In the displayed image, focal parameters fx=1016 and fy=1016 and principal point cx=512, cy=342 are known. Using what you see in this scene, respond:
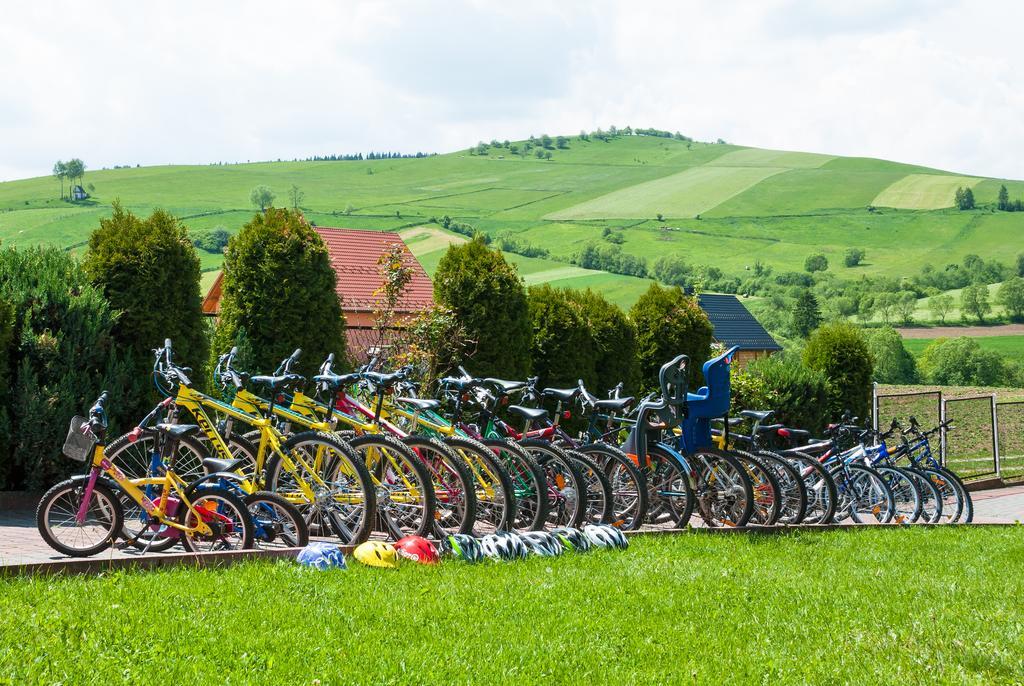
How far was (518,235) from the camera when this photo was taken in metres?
89.7

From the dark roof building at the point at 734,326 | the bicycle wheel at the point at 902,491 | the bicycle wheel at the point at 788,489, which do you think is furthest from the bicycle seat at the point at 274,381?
Result: the dark roof building at the point at 734,326

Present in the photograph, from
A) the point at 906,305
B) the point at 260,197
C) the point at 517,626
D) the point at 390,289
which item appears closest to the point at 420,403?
the point at 517,626

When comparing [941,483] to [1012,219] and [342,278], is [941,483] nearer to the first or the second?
[342,278]

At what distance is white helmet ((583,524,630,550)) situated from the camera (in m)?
7.66

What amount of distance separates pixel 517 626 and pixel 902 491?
7948 millimetres

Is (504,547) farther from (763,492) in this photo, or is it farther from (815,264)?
(815,264)

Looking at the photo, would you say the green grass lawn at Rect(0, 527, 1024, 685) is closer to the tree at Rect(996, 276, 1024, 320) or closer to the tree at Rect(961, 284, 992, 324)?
the tree at Rect(996, 276, 1024, 320)

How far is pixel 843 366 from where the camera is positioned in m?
18.8

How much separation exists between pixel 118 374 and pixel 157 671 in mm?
6662

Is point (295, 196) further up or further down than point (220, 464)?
further up

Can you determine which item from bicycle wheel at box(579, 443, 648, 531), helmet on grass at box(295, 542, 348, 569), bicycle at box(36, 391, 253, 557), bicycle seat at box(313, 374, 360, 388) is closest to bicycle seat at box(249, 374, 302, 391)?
bicycle seat at box(313, 374, 360, 388)

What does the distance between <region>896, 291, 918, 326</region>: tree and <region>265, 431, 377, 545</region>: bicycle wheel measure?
218 ft

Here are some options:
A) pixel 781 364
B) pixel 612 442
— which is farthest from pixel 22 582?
pixel 781 364

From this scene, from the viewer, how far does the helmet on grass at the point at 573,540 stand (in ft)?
24.6
